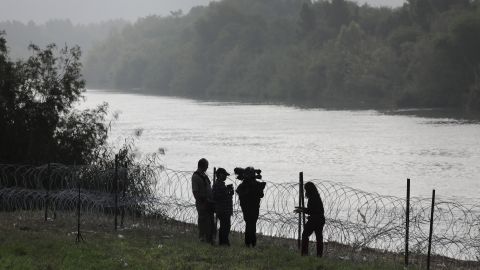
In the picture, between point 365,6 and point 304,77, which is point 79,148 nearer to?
point 304,77

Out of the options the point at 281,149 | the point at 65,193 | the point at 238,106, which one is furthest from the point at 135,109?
the point at 65,193

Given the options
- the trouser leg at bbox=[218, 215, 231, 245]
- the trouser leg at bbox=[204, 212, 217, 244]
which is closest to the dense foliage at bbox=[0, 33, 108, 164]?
the trouser leg at bbox=[204, 212, 217, 244]

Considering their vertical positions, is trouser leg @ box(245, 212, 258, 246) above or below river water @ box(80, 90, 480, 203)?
above

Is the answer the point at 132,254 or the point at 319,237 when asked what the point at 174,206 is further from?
the point at 319,237

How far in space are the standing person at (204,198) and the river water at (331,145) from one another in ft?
83.2

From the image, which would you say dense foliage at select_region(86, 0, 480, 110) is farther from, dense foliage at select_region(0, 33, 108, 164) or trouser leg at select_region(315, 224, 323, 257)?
trouser leg at select_region(315, 224, 323, 257)

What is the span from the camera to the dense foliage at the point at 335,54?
352 ft

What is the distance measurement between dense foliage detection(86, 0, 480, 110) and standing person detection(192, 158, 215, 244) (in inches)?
3569

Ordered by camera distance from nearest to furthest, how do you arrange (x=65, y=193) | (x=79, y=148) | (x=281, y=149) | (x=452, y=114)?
(x=65, y=193) < (x=79, y=148) < (x=281, y=149) < (x=452, y=114)

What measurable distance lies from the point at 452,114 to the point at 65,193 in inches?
3276

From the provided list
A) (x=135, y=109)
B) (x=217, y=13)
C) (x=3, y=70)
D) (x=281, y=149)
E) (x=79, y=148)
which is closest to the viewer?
(x=3, y=70)

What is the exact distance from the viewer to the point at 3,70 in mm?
32281

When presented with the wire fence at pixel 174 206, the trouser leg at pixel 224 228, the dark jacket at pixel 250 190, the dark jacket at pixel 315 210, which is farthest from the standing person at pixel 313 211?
the trouser leg at pixel 224 228

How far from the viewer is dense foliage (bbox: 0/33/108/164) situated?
108ft
